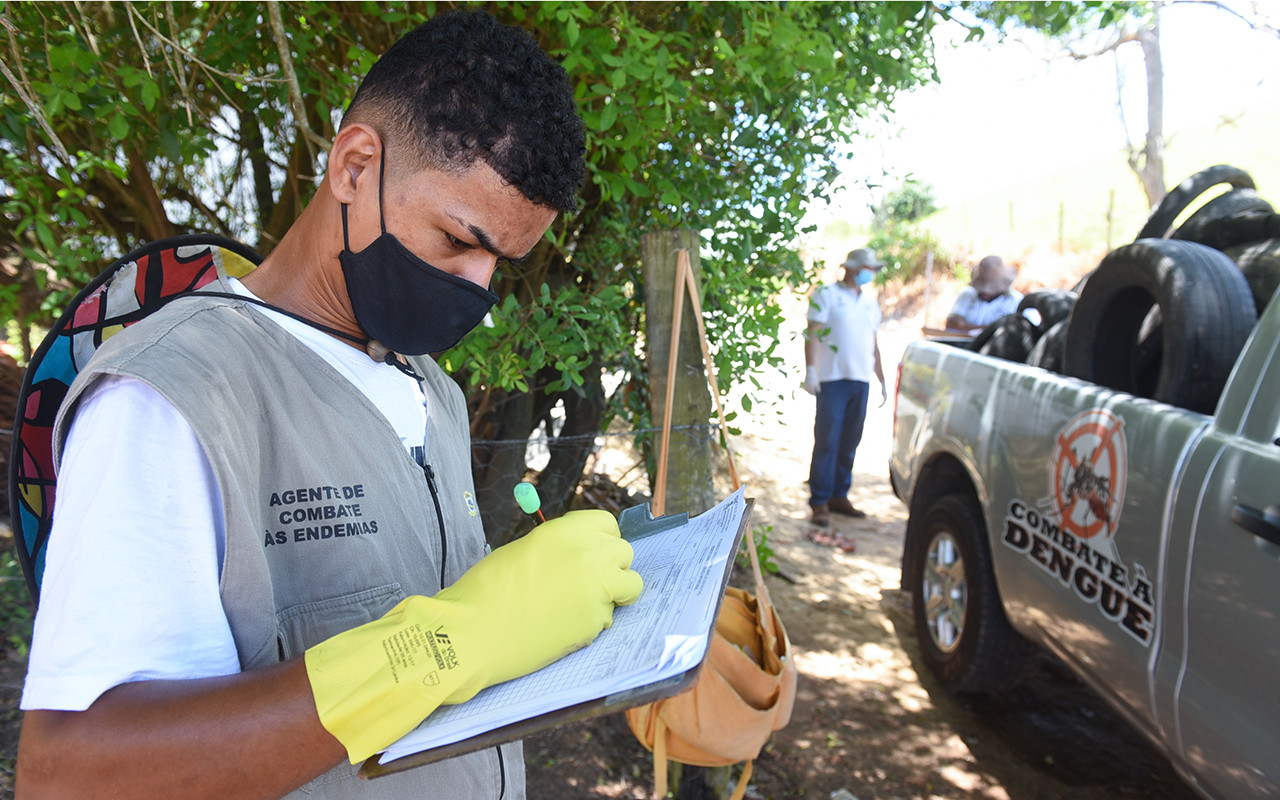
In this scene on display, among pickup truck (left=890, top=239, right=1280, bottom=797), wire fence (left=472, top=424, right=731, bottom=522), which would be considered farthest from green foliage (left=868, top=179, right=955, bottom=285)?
pickup truck (left=890, top=239, right=1280, bottom=797)

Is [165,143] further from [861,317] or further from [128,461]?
[861,317]

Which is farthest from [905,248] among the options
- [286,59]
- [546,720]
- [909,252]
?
[546,720]

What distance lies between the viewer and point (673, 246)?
94.4 inches

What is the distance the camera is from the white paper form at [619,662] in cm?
78

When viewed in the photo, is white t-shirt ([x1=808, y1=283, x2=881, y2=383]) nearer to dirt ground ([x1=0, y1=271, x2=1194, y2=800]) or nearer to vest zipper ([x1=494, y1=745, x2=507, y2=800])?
dirt ground ([x1=0, y1=271, x2=1194, y2=800])

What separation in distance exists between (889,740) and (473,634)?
2.83 m

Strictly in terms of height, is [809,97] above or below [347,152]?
above

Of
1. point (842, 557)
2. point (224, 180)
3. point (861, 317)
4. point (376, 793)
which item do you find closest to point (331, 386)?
point (376, 793)

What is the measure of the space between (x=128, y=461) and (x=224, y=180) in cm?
327

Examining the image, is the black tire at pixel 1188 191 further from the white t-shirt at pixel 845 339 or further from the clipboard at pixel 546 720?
the clipboard at pixel 546 720

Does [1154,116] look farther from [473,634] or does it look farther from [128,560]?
[128,560]

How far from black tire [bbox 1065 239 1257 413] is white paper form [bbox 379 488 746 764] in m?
1.95

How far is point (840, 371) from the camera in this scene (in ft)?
19.1

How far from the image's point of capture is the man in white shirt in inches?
235
